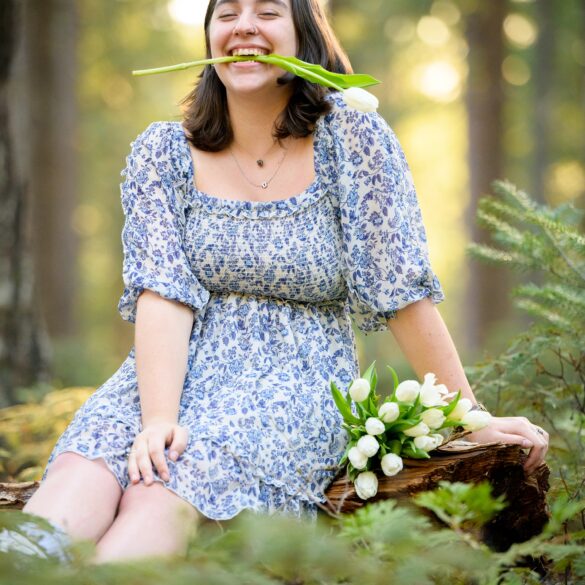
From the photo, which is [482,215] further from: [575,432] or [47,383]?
[47,383]

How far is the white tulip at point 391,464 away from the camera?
7.45 ft

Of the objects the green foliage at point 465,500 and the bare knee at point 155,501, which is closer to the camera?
the green foliage at point 465,500

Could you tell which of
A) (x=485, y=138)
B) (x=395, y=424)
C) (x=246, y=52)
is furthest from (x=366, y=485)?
(x=485, y=138)

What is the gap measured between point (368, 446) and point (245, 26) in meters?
1.38

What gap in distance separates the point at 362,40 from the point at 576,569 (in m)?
12.9

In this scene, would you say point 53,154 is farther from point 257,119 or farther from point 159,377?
point 159,377

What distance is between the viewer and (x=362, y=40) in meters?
13.9

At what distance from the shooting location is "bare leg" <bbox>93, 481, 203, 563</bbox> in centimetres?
201

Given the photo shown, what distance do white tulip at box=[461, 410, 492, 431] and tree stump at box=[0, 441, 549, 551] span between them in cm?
5

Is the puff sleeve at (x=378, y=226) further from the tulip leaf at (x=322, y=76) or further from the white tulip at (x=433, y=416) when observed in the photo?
the white tulip at (x=433, y=416)

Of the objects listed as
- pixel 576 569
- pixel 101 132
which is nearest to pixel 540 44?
pixel 101 132

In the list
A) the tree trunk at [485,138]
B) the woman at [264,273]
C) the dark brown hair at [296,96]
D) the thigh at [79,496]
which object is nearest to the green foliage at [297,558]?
the thigh at [79,496]

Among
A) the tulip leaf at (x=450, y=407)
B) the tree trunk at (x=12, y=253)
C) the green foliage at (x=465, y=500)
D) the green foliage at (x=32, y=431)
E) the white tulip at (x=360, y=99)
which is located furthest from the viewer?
the tree trunk at (x=12, y=253)

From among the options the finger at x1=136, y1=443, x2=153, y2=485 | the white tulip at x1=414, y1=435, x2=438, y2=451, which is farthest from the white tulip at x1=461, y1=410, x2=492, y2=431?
the finger at x1=136, y1=443, x2=153, y2=485
